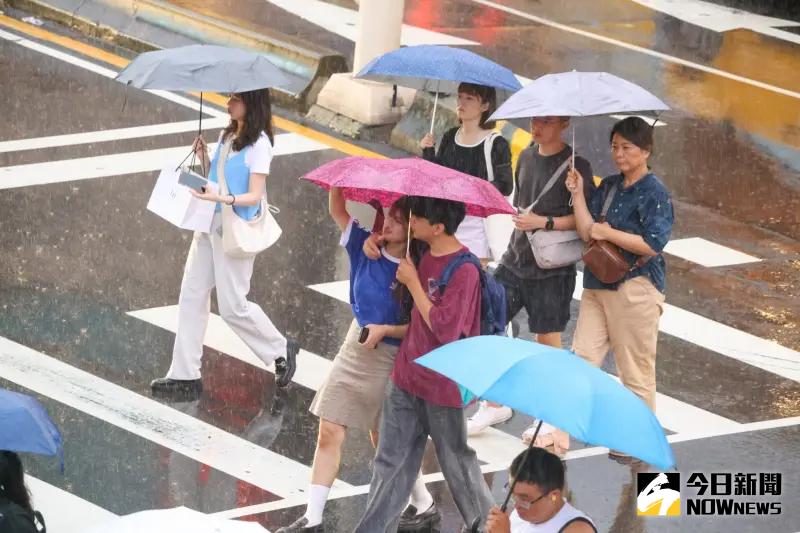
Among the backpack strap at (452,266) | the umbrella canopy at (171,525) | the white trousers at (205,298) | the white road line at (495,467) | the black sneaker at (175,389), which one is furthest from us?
the black sneaker at (175,389)

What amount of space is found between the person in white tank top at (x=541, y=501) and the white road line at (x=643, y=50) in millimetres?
12666

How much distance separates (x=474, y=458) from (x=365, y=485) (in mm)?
1319

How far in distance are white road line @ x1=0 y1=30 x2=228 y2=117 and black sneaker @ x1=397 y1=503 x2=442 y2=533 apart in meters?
8.09

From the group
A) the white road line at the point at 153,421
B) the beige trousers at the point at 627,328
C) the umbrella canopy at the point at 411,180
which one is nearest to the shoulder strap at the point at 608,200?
the beige trousers at the point at 627,328

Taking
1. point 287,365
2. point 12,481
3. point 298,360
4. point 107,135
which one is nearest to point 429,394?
point 12,481

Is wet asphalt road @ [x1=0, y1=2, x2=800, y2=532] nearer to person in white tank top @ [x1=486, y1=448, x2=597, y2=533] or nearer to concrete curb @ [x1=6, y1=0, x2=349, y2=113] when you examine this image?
concrete curb @ [x1=6, y1=0, x2=349, y2=113]

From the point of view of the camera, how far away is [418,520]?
838cm

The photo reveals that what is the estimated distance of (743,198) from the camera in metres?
14.6

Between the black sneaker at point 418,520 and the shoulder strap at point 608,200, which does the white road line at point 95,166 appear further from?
the black sneaker at point 418,520

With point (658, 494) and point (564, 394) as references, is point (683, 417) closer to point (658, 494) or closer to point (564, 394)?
point (658, 494)

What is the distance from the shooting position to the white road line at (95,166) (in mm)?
13508

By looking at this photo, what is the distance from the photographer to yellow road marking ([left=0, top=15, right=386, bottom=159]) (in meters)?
15.2

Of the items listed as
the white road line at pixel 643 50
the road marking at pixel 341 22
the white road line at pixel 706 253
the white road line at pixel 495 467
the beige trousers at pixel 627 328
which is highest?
the beige trousers at pixel 627 328

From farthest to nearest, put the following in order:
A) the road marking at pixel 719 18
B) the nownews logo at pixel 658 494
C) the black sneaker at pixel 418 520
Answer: the road marking at pixel 719 18, the nownews logo at pixel 658 494, the black sneaker at pixel 418 520
